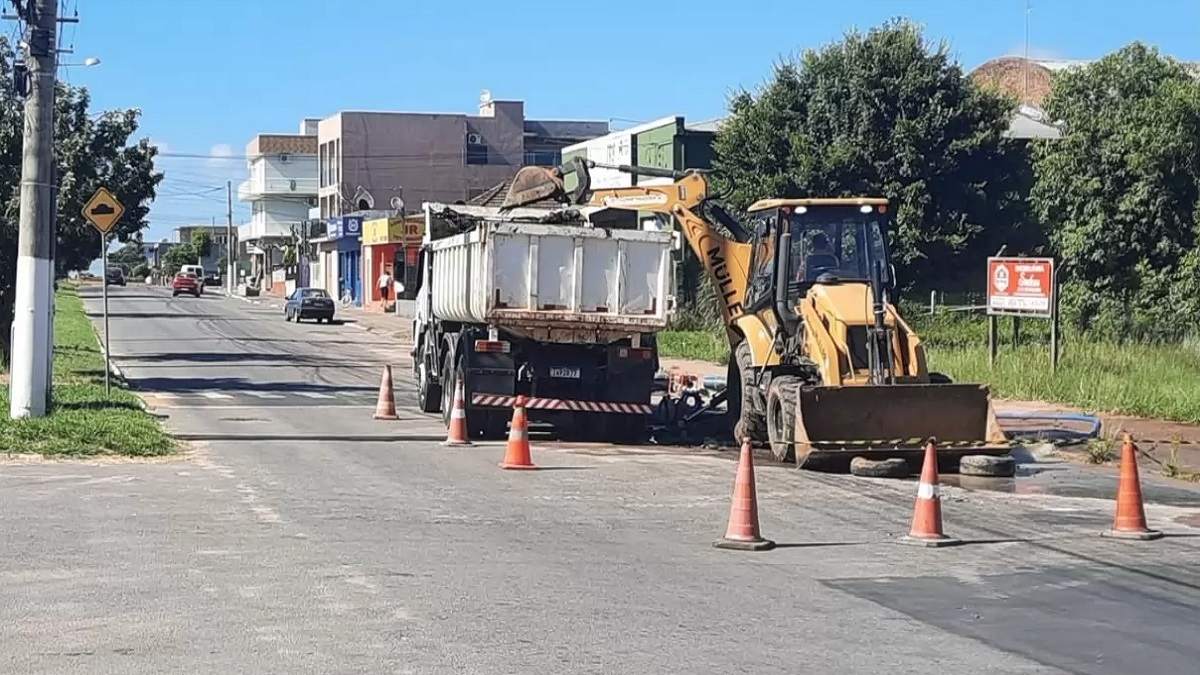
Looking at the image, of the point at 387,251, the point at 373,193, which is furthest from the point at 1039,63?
the point at 373,193

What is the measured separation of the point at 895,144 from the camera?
44750 millimetres

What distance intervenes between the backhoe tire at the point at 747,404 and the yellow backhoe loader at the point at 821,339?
0.07ft

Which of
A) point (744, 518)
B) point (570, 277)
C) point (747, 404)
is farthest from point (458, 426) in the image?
point (744, 518)

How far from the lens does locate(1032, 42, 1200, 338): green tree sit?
35.6m

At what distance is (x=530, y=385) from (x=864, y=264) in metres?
4.60

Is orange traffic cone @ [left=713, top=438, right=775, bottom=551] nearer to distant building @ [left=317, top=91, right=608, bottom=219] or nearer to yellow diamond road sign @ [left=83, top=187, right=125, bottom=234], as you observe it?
yellow diamond road sign @ [left=83, top=187, right=125, bottom=234]

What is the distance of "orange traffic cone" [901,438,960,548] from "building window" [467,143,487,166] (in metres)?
82.4

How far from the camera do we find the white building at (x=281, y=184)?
4387 inches

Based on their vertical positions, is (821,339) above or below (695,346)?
above

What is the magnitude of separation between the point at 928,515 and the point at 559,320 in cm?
837

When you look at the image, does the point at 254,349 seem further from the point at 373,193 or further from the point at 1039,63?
the point at 373,193

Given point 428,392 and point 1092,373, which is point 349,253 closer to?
point 428,392

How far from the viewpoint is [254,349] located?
43.7 metres

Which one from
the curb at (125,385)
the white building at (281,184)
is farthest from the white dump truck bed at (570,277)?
the white building at (281,184)
